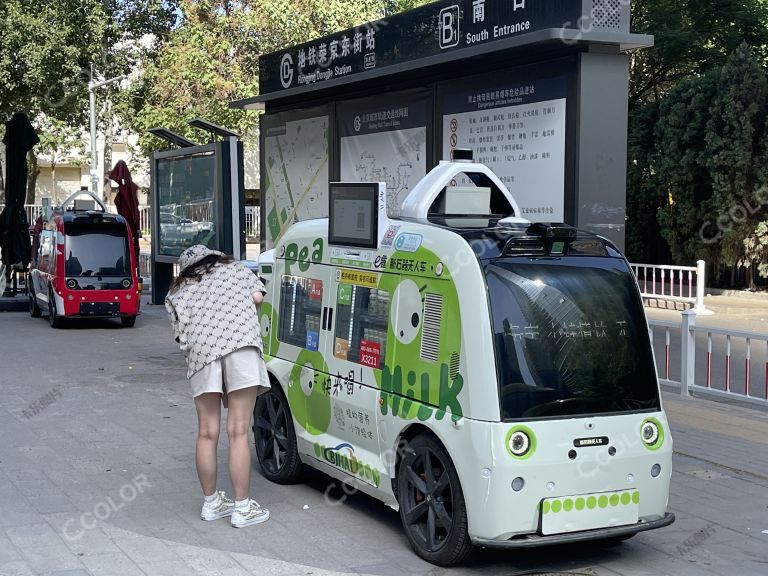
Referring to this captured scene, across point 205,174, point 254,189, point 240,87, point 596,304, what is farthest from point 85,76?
point 596,304

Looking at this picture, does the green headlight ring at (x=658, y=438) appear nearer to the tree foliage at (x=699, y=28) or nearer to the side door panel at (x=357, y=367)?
the side door panel at (x=357, y=367)

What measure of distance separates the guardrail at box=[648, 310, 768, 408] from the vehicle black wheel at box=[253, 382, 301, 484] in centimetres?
451

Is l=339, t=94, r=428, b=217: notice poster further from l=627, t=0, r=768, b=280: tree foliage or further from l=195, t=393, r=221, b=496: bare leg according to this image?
l=627, t=0, r=768, b=280: tree foliage

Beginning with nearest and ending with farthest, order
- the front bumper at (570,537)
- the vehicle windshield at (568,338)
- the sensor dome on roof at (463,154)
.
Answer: the front bumper at (570,537), the vehicle windshield at (568,338), the sensor dome on roof at (463,154)

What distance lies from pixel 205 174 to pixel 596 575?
11.6m

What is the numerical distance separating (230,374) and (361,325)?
83 centimetres

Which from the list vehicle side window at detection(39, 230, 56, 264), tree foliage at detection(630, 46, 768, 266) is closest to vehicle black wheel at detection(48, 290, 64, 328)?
vehicle side window at detection(39, 230, 56, 264)

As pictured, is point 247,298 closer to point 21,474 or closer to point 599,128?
point 21,474

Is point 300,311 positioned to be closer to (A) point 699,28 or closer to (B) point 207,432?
(B) point 207,432

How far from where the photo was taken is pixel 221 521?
626 cm

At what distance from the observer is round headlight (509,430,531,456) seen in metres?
5.12

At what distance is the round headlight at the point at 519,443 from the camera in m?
5.12

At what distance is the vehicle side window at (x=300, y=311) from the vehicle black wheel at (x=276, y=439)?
0.44 m

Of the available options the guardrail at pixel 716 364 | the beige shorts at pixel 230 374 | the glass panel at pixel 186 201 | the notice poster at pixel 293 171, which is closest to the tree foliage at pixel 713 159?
the guardrail at pixel 716 364
